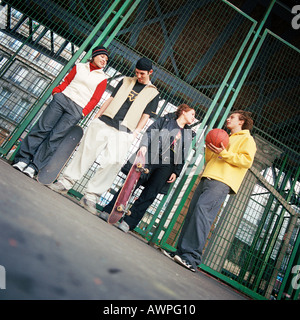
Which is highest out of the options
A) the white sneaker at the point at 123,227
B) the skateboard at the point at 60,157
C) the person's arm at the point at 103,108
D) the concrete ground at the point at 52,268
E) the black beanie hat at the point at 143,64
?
the black beanie hat at the point at 143,64

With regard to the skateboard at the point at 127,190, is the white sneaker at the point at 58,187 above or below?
below

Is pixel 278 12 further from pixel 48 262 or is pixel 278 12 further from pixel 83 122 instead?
pixel 48 262

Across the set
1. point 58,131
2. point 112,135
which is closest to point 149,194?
point 112,135

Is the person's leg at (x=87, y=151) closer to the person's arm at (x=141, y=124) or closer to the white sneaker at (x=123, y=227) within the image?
the person's arm at (x=141, y=124)

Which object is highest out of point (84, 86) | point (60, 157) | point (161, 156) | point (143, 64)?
point (143, 64)

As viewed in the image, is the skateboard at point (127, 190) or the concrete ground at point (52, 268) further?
the skateboard at point (127, 190)

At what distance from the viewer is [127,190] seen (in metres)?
3.14

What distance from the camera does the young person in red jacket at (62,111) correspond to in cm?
325

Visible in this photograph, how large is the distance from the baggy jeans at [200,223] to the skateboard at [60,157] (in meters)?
1.90

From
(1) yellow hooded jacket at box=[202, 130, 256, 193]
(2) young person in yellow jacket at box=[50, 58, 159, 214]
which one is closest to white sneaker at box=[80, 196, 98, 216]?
(2) young person in yellow jacket at box=[50, 58, 159, 214]

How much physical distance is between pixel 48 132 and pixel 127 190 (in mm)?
1357

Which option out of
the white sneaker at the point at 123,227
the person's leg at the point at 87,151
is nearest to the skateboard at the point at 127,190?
the white sneaker at the point at 123,227

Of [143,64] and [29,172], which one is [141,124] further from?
[29,172]

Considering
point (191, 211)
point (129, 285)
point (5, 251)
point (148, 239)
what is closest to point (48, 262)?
point (5, 251)
